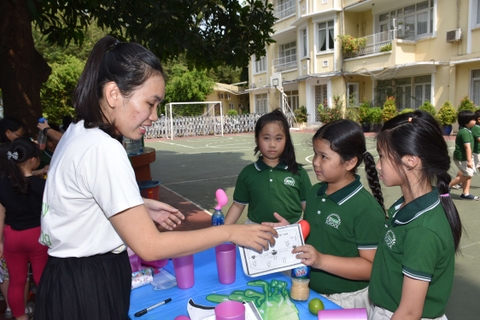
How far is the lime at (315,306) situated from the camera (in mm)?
1563

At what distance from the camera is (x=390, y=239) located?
154 cm

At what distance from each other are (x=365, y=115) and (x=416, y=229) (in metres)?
18.8

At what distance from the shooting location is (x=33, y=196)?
9.47ft

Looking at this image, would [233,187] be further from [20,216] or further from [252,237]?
[252,237]

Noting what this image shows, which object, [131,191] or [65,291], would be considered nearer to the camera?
[131,191]

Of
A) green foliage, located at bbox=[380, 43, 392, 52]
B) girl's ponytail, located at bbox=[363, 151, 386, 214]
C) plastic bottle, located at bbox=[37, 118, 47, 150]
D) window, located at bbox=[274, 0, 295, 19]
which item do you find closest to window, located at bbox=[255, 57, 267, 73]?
window, located at bbox=[274, 0, 295, 19]

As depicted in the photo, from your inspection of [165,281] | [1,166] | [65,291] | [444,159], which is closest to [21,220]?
[1,166]

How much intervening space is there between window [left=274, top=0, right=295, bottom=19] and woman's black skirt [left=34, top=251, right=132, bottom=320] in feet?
83.1

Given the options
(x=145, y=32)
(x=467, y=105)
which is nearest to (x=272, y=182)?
(x=145, y=32)

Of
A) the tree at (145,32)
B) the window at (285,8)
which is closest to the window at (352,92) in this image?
the window at (285,8)

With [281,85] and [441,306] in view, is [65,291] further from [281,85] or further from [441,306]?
[281,85]

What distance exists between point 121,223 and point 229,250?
2.60 ft

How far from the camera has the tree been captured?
12.2 ft

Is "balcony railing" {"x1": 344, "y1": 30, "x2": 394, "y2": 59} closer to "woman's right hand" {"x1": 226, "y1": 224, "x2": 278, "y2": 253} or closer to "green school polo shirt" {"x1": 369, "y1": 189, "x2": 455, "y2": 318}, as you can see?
"green school polo shirt" {"x1": 369, "y1": 189, "x2": 455, "y2": 318}
